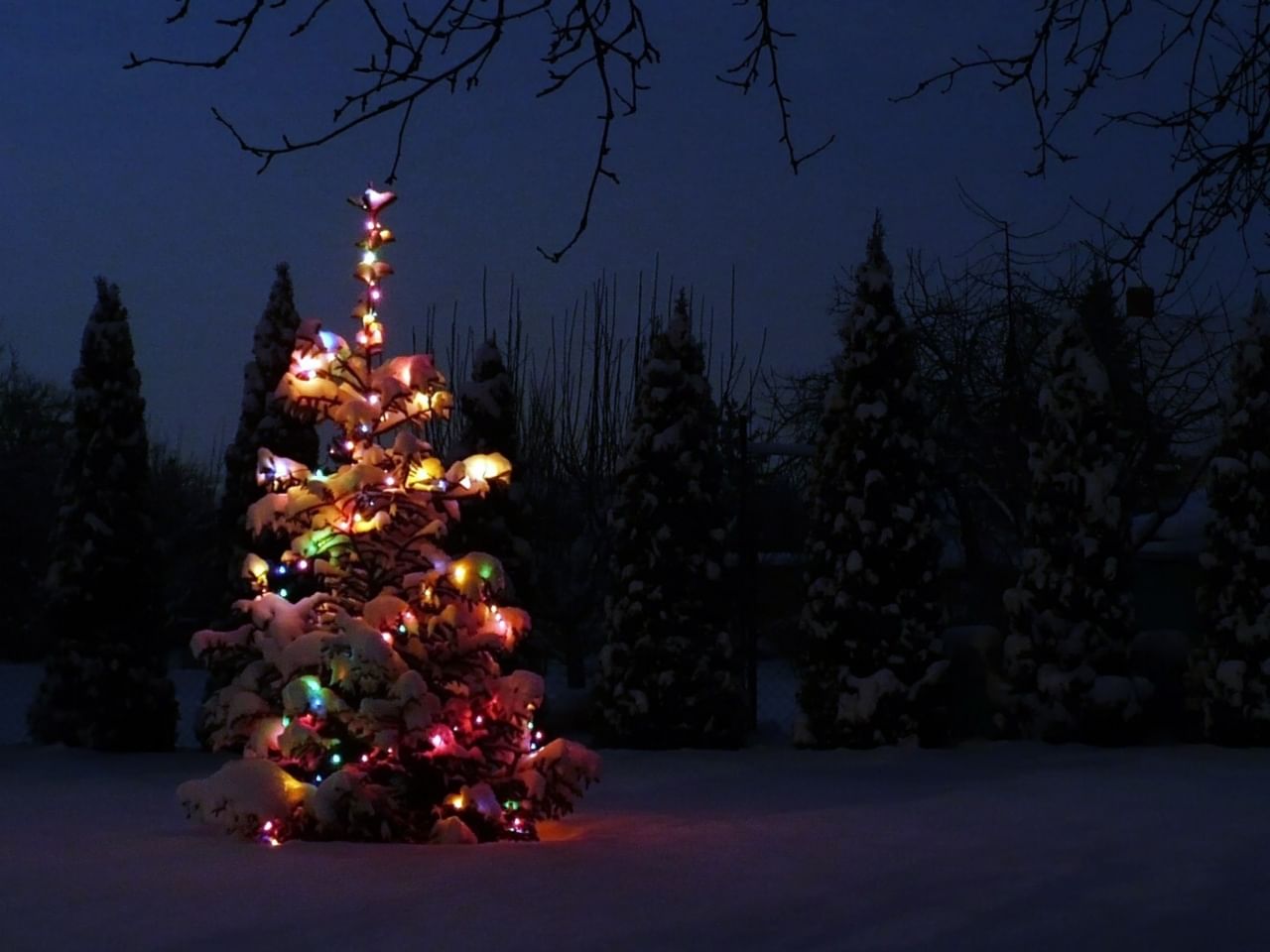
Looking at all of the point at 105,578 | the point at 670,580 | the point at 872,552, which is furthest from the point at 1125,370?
the point at 105,578

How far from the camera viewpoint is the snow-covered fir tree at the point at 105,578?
14.7 metres

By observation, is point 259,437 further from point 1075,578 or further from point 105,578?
point 1075,578

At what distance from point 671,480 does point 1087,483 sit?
13.3 feet

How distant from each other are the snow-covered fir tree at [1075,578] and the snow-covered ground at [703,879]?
3.34 m

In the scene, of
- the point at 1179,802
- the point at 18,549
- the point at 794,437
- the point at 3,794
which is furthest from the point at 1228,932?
the point at 18,549

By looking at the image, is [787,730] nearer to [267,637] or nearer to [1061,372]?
[1061,372]

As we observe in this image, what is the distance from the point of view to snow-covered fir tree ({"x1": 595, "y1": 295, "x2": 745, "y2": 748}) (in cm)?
1455

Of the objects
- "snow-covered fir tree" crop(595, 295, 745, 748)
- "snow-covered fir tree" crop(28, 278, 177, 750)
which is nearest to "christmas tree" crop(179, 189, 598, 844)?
"snow-covered fir tree" crop(595, 295, 745, 748)

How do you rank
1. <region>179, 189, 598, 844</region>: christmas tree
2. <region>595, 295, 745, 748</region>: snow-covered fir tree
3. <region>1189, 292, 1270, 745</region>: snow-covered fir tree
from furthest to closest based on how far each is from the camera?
<region>595, 295, 745, 748</region>: snow-covered fir tree, <region>1189, 292, 1270, 745</region>: snow-covered fir tree, <region>179, 189, 598, 844</region>: christmas tree

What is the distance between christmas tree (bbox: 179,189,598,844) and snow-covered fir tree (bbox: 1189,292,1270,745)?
8.10 metres

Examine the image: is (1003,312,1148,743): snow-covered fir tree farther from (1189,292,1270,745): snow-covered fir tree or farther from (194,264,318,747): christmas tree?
(194,264,318,747): christmas tree

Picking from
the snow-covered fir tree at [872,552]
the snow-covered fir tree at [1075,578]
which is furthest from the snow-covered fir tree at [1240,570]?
the snow-covered fir tree at [872,552]

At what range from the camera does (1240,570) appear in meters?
13.9

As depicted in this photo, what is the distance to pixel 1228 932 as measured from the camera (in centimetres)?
561
